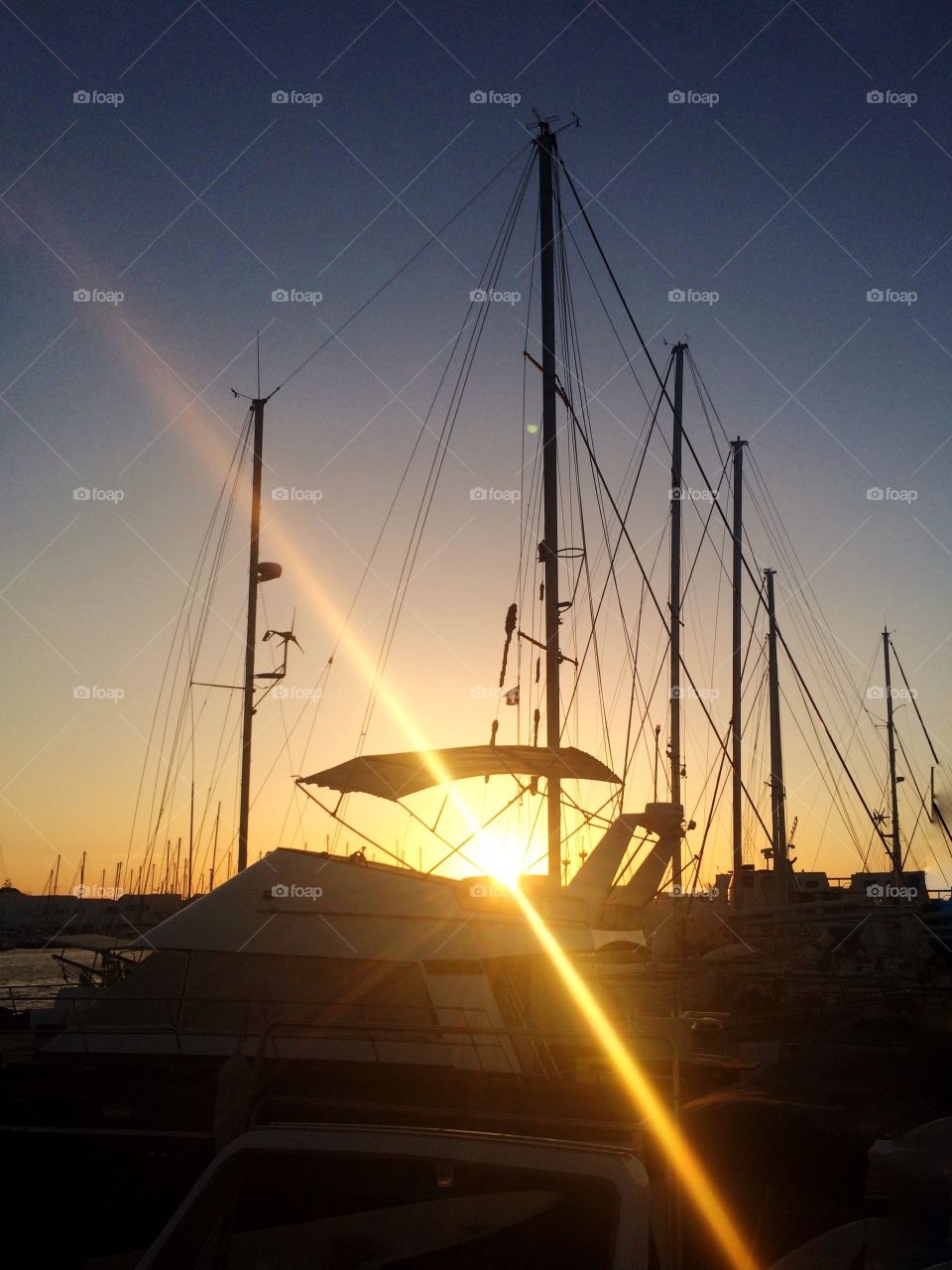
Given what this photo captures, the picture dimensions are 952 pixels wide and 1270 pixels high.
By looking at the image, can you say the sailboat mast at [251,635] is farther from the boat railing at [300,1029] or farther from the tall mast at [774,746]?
the tall mast at [774,746]

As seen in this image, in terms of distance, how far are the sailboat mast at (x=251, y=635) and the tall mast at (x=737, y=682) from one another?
15.0 meters

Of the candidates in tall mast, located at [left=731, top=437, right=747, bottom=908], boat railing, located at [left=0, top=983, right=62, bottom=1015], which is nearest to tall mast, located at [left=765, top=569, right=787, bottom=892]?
tall mast, located at [left=731, top=437, right=747, bottom=908]

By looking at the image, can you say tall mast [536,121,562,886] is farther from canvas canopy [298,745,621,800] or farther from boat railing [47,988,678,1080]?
boat railing [47,988,678,1080]

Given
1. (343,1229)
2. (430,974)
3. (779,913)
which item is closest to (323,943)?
(430,974)

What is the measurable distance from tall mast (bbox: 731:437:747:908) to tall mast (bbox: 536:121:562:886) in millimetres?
14600

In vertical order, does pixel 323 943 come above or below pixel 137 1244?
above

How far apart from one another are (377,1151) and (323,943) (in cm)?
910

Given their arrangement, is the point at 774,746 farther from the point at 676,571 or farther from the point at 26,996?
the point at 26,996

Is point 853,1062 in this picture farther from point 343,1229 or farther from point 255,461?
point 255,461

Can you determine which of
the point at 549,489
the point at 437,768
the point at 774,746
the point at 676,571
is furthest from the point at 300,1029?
the point at 774,746

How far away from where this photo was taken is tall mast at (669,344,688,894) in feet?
91.1

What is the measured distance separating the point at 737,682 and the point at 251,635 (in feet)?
54.2

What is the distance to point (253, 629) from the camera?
2561cm

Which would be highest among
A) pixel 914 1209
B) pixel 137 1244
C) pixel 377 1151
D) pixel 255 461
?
pixel 255 461
